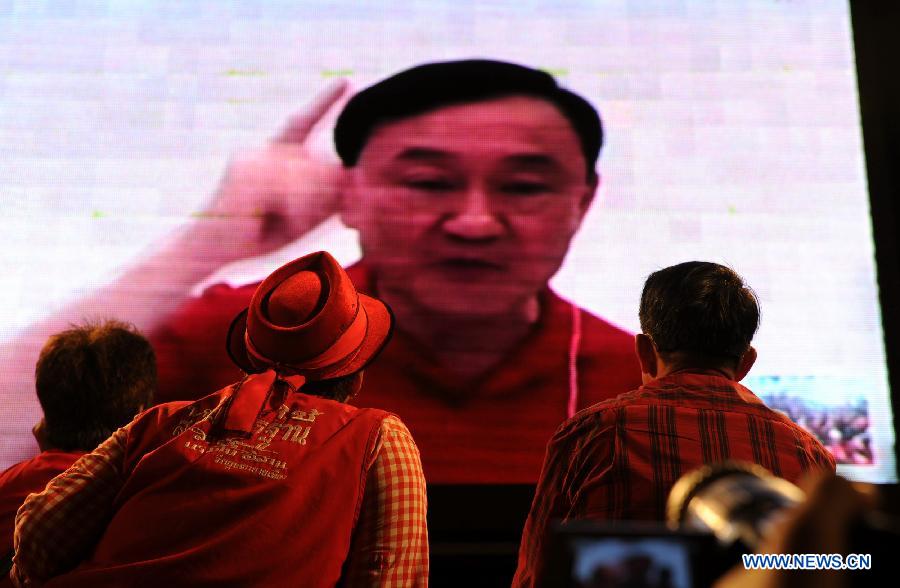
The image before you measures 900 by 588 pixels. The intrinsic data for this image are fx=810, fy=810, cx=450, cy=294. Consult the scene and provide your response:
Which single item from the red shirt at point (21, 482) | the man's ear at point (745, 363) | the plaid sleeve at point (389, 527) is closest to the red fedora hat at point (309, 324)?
the plaid sleeve at point (389, 527)

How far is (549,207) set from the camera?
215 cm

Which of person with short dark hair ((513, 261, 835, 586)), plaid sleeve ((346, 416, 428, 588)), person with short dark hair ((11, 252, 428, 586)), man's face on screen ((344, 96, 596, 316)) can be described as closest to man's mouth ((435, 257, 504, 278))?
man's face on screen ((344, 96, 596, 316))

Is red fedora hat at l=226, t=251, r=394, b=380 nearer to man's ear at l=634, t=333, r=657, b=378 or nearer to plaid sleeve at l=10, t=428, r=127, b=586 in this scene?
plaid sleeve at l=10, t=428, r=127, b=586

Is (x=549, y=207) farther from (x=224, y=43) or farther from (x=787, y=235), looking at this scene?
(x=224, y=43)

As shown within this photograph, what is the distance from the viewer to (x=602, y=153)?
2.19 metres

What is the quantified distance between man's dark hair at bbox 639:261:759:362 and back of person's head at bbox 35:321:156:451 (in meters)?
0.90

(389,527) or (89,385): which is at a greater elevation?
(89,385)

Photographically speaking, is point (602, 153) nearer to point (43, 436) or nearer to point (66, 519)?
point (43, 436)

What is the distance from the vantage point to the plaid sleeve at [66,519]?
39.4 inches

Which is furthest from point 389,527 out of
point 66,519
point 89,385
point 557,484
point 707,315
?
point 89,385

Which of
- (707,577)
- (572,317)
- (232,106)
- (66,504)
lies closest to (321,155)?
(232,106)

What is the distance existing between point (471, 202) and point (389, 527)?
1.25 metres

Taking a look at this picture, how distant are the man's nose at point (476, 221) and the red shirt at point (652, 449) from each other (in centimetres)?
100

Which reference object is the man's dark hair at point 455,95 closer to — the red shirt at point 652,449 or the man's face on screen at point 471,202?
the man's face on screen at point 471,202
